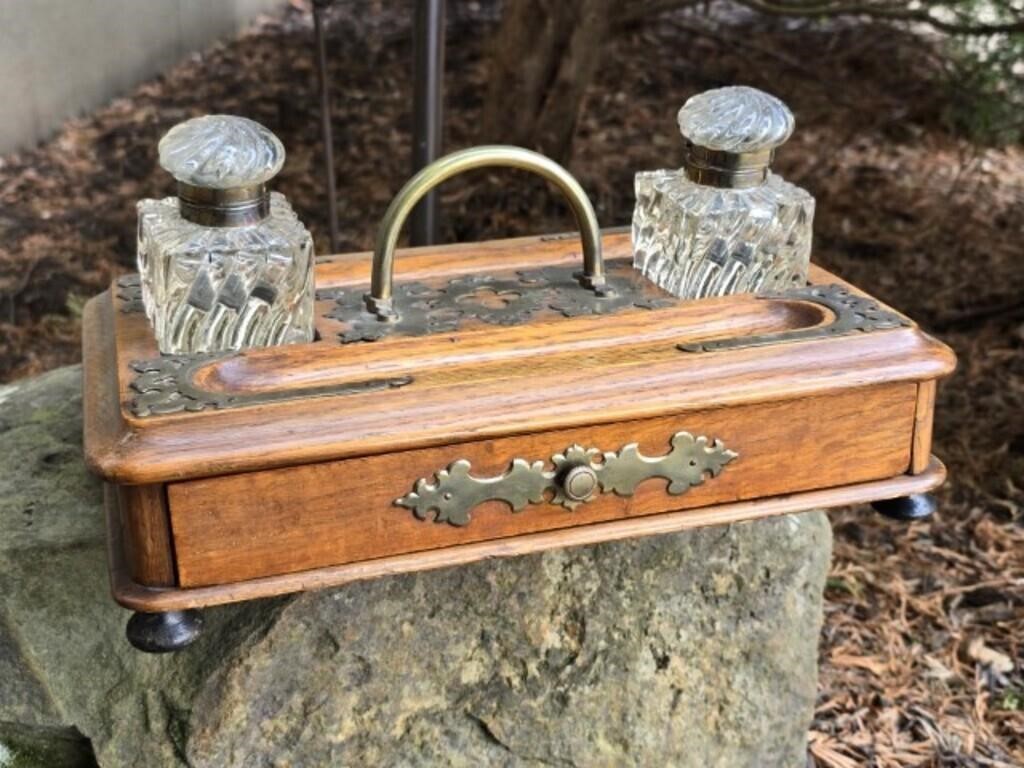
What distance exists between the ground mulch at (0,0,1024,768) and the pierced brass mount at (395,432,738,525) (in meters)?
0.99

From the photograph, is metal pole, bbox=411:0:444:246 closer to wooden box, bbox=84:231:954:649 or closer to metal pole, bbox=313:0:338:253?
metal pole, bbox=313:0:338:253

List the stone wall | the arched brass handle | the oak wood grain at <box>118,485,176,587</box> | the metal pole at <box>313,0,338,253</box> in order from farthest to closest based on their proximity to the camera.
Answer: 1. the stone wall
2. the metal pole at <box>313,0,338,253</box>
3. the arched brass handle
4. the oak wood grain at <box>118,485,176,587</box>

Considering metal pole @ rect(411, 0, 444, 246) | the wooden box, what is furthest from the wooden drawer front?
metal pole @ rect(411, 0, 444, 246)

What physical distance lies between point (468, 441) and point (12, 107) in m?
1.89

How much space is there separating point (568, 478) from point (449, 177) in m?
0.42

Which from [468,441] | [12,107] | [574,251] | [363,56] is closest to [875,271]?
[363,56]

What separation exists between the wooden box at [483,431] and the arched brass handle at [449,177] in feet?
0.15

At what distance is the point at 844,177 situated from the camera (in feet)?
13.2

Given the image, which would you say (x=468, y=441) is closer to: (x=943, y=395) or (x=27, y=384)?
(x=27, y=384)

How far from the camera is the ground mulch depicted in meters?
2.36

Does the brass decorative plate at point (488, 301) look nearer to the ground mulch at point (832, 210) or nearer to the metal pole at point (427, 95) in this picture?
the metal pole at point (427, 95)

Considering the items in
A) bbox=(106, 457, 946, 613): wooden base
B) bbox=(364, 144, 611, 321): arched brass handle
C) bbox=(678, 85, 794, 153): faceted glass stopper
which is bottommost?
bbox=(106, 457, 946, 613): wooden base

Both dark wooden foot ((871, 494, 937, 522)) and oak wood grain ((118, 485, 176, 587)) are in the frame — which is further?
dark wooden foot ((871, 494, 937, 522))

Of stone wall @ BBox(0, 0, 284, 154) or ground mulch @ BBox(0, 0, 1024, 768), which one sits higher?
stone wall @ BBox(0, 0, 284, 154)
